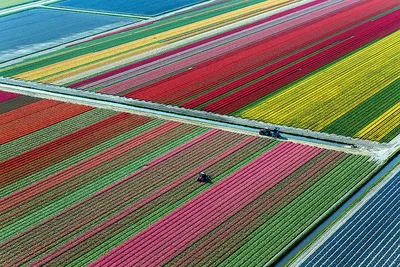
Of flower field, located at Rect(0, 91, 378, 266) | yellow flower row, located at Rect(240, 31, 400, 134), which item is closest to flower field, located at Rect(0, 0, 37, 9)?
flower field, located at Rect(0, 91, 378, 266)

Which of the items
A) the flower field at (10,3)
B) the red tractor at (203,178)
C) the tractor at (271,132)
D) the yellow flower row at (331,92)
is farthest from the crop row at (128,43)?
the flower field at (10,3)

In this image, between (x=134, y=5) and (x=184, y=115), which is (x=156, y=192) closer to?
(x=184, y=115)

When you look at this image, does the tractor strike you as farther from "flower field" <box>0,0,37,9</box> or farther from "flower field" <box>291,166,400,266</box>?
"flower field" <box>0,0,37,9</box>

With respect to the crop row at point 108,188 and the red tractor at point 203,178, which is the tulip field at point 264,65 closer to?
the crop row at point 108,188

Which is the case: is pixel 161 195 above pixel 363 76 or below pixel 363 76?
below

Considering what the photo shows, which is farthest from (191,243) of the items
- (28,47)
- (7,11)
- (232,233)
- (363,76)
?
(7,11)

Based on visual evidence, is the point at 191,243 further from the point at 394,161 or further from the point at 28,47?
the point at 28,47
